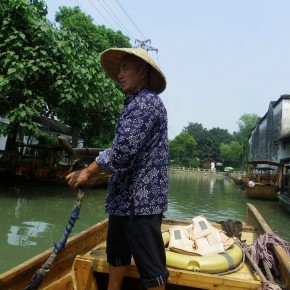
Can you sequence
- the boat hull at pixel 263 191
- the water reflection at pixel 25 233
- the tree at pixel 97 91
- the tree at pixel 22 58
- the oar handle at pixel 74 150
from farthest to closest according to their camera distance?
the boat hull at pixel 263 191 < the tree at pixel 97 91 < the tree at pixel 22 58 < the water reflection at pixel 25 233 < the oar handle at pixel 74 150

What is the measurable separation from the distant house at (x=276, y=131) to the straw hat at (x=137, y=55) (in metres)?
19.8

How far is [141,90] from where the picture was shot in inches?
87.8

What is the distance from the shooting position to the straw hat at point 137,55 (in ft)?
7.34

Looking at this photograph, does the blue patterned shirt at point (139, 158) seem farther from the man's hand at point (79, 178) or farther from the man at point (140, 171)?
the man's hand at point (79, 178)

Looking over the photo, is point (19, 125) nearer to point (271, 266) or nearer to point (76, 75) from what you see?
point (76, 75)

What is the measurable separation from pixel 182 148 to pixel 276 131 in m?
38.9

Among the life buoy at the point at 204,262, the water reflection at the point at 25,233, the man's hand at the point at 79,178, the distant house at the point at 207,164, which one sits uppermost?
→ the distant house at the point at 207,164

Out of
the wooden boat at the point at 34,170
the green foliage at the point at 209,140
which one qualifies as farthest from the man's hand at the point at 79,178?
the green foliage at the point at 209,140

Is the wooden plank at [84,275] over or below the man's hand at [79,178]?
below

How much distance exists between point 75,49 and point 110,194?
10.6 m

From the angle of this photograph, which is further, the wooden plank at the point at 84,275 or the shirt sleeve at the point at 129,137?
the wooden plank at the point at 84,275

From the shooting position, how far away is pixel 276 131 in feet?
91.9

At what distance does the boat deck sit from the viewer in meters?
2.50

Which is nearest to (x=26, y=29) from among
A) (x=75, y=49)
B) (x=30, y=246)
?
(x=75, y=49)
